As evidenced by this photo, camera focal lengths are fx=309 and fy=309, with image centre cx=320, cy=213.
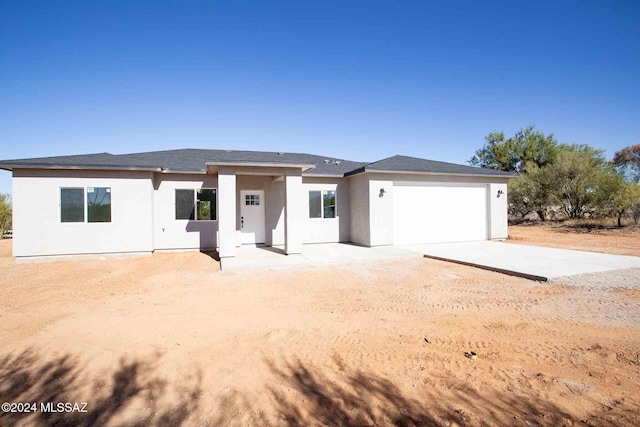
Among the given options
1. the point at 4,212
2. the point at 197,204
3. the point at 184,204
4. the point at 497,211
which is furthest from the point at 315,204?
the point at 4,212

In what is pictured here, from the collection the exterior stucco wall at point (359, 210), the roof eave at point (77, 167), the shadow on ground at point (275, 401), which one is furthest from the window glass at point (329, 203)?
the shadow on ground at point (275, 401)

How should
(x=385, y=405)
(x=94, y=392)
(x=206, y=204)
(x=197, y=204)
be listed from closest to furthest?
(x=385, y=405) < (x=94, y=392) < (x=197, y=204) < (x=206, y=204)

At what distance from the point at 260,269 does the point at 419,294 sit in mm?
4443

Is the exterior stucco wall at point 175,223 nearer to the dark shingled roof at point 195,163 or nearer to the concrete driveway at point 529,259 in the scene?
the dark shingled roof at point 195,163

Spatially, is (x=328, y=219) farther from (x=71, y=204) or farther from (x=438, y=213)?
(x=71, y=204)

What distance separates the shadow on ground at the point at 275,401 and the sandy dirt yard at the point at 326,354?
14 mm

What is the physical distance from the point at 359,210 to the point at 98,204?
31.7 ft

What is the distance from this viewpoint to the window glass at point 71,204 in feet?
34.3

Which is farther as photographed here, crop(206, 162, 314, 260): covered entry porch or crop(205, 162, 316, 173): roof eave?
crop(206, 162, 314, 260): covered entry porch

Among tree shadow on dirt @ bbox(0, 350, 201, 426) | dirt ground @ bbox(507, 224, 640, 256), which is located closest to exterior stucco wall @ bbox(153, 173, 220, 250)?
tree shadow on dirt @ bbox(0, 350, 201, 426)

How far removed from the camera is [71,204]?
34.5 ft

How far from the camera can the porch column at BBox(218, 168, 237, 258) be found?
10094 mm

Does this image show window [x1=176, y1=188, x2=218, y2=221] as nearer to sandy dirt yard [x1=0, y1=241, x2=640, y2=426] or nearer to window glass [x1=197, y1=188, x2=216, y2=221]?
window glass [x1=197, y1=188, x2=216, y2=221]

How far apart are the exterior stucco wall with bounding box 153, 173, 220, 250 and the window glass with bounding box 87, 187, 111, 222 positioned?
1.49 metres
